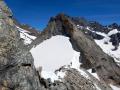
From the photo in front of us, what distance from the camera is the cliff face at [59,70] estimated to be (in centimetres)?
2750

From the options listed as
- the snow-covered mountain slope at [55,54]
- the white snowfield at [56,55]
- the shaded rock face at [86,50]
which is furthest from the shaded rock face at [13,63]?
the shaded rock face at [86,50]

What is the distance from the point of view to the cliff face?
1083 inches

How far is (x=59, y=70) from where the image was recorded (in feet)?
124

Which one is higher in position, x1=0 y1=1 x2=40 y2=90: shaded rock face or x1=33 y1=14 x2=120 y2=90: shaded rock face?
x1=33 y1=14 x2=120 y2=90: shaded rock face

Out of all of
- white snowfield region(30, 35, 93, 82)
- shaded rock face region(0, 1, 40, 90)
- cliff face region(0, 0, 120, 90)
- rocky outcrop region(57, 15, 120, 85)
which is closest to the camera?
shaded rock face region(0, 1, 40, 90)

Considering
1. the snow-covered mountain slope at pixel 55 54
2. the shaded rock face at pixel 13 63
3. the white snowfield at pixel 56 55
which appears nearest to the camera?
the shaded rock face at pixel 13 63

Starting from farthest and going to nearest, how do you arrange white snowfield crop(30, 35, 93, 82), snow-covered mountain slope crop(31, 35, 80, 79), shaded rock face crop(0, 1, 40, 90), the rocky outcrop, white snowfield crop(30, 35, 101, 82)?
1. the rocky outcrop
2. snow-covered mountain slope crop(31, 35, 80, 79)
3. white snowfield crop(30, 35, 93, 82)
4. white snowfield crop(30, 35, 101, 82)
5. shaded rock face crop(0, 1, 40, 90)

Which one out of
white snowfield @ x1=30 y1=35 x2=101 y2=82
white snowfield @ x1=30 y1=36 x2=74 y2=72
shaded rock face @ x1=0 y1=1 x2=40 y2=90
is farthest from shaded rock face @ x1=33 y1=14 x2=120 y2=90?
shaded rock face @ x1=0 y1=1 x2=40 y2=90

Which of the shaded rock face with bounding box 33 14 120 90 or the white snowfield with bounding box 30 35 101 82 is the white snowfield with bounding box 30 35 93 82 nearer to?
the white snowfield with bounding box 30 35 101 82

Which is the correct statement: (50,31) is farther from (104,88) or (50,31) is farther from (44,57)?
(104,88)

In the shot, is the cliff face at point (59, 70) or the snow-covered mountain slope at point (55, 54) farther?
the snow-covered mountain slope at point (55, 54)

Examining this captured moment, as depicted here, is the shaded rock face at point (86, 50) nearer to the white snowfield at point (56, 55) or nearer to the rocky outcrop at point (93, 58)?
the rocky outcrop at point (93, 58)

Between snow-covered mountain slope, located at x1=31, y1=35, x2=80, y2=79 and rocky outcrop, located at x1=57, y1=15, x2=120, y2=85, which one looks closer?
snow-covered mountain slope, located at x1=31, y1=35, x2=80, y2=79

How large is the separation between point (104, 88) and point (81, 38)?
1039cm
